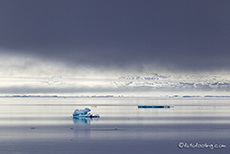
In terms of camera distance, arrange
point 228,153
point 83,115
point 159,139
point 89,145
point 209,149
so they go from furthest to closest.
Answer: point 83,115 → point 159,139 → point 89,145 → point 209,149 → point 228,153

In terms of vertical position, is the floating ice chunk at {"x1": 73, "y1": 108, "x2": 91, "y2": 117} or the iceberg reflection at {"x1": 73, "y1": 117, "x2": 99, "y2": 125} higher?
the floating ice chunk at {"x1": 73, "y1": 108, "x2": 91, "y2": 117}

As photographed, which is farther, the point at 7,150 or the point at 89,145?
the point at 89,145

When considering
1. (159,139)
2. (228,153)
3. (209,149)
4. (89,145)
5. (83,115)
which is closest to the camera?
(228,153)

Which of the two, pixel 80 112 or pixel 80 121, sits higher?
pixel 80 112

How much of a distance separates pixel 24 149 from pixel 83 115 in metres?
34.5

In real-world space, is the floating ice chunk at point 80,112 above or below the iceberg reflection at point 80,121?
above

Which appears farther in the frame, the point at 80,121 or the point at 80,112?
the point at 80,112

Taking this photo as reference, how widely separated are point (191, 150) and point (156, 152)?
2779 millimetres

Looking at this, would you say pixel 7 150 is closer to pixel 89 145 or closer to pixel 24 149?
pixel 24 149

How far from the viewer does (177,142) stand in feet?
120

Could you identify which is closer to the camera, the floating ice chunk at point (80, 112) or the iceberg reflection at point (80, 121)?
the iceberg reflection at point (80, 121)

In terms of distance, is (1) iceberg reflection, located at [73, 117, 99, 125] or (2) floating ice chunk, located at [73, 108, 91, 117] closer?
(1) iceberg reflection, located at [73, 117, 99, 125]

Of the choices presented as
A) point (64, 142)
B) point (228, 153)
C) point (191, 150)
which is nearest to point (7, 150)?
point (64, 142)

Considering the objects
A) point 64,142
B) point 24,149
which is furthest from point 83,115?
point 24,149
